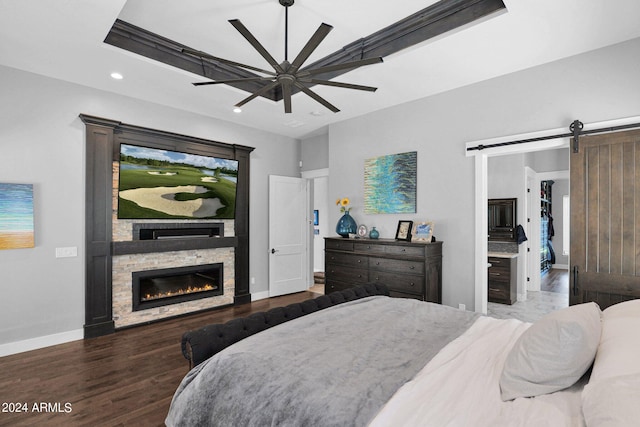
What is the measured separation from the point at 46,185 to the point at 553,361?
4.72m

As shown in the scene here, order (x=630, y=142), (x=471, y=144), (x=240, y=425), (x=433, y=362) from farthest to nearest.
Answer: (x=471, y=144) → (x=630, y=142) → (x=433, y=362) → (x=240, y=425)

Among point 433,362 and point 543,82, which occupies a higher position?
point 543,82

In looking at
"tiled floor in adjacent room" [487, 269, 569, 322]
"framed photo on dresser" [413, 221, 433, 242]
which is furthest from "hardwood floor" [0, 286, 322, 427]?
"tiled floor in adjacent room" [487, 269, 569, 322]

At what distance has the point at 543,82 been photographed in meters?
3.37

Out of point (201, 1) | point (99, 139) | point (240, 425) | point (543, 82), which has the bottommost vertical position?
point (240, 425)

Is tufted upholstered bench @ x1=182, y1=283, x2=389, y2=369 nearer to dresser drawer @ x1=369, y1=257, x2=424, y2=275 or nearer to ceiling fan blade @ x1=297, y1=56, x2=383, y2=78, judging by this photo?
dresser drawer @ x1=369, y1=257, x2=424, y2=275

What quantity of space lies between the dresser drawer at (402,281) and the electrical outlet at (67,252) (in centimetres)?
367

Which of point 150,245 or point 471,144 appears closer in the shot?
point 471,144

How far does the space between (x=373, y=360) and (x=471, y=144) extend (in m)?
Result: 3.18

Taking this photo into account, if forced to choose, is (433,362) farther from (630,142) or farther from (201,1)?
(201,1)

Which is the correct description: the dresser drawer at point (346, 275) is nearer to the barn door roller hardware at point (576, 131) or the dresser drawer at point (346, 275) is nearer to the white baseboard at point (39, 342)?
the barn door roller hardware at point (576, 131)

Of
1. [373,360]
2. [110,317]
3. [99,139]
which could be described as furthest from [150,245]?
[373,360]

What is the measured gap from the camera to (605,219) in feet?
9.63

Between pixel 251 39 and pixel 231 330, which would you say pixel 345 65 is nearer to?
pixel 251 39
